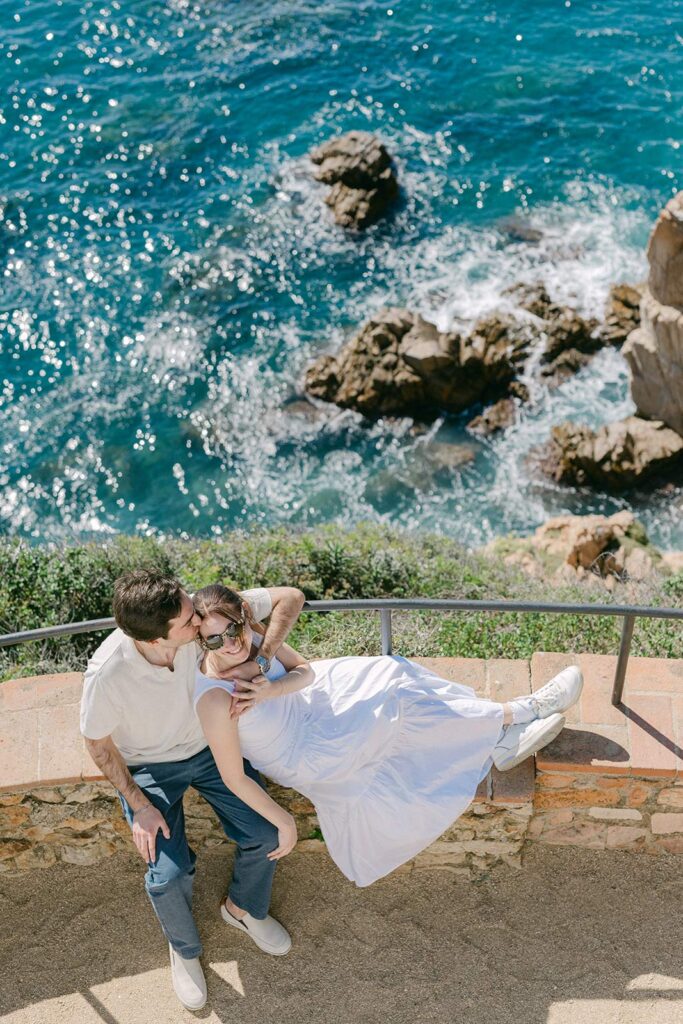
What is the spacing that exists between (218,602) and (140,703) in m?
0.58

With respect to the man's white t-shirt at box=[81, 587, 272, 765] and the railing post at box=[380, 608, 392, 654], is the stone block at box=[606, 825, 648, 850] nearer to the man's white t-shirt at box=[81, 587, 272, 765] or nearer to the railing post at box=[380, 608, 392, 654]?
the railing post at box=[380, 608, 392, 654]

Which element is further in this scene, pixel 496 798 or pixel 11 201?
pixel 11 201

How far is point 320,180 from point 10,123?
6960 millimetres

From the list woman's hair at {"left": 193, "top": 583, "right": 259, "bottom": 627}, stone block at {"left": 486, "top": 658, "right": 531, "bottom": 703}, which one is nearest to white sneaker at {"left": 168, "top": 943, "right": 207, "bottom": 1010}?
woman's hair at {"left": 193, "top": 583, "right": 259, "bottom": 627}

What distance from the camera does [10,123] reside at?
22359 millimetres

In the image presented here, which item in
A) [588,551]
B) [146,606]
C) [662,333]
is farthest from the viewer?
[662,333]

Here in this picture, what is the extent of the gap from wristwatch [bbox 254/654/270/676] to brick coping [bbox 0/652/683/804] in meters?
1.06

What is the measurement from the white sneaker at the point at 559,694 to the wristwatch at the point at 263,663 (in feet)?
4.20

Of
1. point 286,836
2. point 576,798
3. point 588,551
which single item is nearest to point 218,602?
point 286,836

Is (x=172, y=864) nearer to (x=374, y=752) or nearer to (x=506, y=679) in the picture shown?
(x=374, y=752)

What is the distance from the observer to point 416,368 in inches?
634

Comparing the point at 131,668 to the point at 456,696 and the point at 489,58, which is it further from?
the point at 489,58

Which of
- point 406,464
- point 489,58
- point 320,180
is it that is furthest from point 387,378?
point 489,58

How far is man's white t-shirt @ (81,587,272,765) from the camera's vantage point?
465 centimetres
